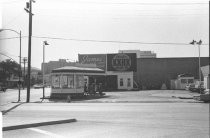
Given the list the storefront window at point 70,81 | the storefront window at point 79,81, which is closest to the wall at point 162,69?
the storefront window at point 79,81

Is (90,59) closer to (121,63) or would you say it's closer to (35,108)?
(121,63)

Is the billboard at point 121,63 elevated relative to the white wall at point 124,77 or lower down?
elevated

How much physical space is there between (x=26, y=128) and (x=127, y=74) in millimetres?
47050

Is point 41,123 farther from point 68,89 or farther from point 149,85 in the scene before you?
point 149,85

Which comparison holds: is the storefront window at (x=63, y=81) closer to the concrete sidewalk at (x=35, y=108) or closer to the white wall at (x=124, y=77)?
the concrete sidewalk at (x=35, y=108)

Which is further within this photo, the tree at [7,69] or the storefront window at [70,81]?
the tree at [7,69]

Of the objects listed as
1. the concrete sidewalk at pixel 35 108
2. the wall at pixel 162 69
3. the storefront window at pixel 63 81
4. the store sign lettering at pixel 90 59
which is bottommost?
the concrete sidewalk at pixel 35 108

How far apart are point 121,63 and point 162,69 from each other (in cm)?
1279

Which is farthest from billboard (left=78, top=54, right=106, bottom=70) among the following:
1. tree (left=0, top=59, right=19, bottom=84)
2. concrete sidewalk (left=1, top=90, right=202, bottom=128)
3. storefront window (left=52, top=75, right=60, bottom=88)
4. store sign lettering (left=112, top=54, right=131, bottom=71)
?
tree (left=0, top=59, right=19, bottom=84)

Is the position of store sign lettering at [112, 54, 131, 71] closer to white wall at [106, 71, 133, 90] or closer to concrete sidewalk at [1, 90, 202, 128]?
white wall at [106, 71, 133, 90]

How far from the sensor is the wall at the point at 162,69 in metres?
67.6

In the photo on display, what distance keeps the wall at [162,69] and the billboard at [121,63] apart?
1035cm

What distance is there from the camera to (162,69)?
6831cm

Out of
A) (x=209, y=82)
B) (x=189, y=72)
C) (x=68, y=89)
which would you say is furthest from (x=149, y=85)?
(x=68, y=89)
